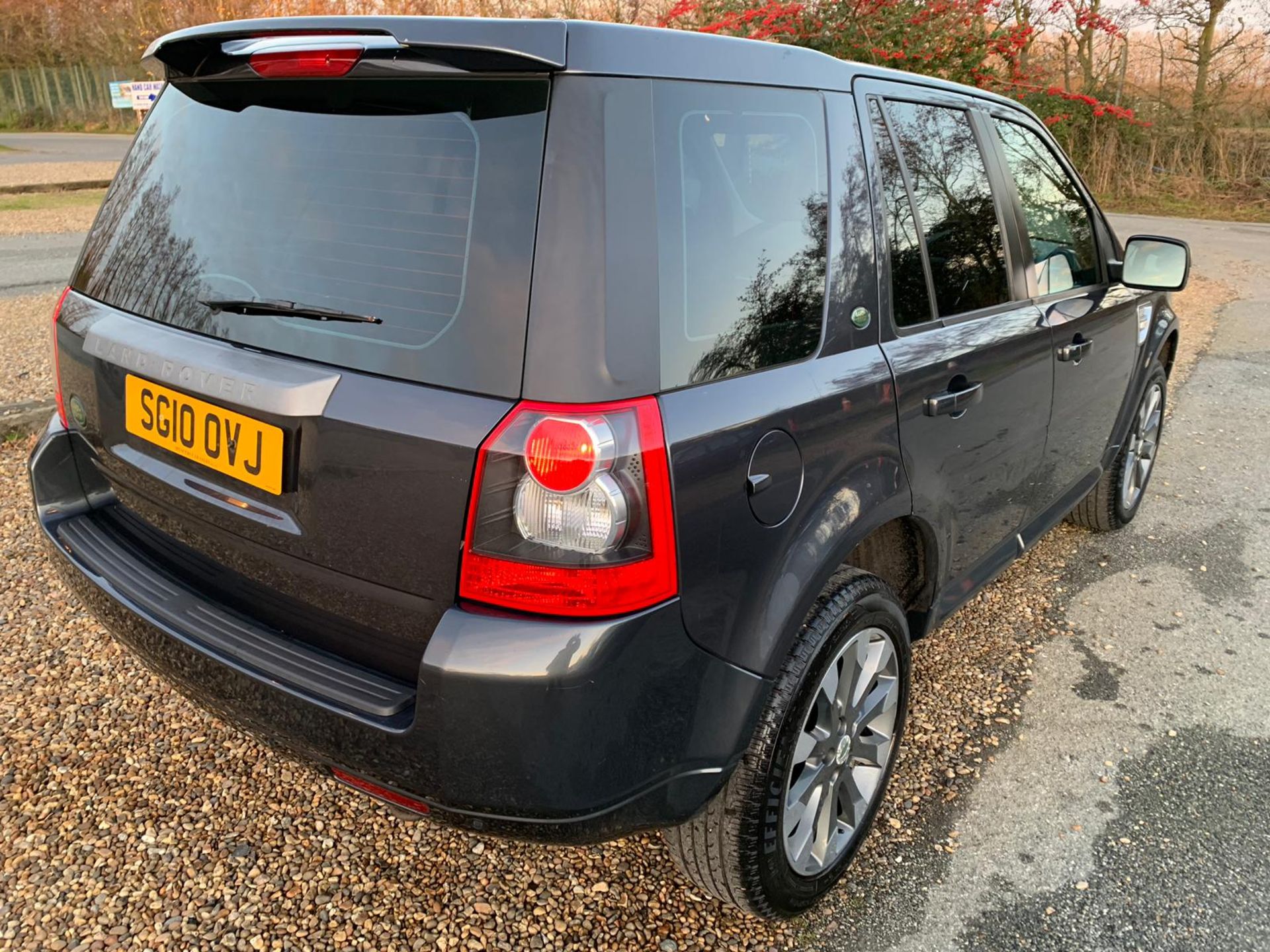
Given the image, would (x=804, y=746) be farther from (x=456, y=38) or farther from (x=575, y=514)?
(x=456, y=38)

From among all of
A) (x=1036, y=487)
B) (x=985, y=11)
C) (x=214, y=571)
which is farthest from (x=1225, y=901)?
(x=985, y=11)

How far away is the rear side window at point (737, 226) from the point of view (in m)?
1.54

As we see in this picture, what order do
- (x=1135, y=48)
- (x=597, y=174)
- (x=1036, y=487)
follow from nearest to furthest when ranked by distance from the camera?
1. (x=597, y=174)
2. (x=1036, y=487)
3. (x=1135, y=48)

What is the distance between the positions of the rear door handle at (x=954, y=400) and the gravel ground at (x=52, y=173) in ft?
56.4

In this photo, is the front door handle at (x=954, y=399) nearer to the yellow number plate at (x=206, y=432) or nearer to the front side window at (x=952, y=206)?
the front side window at (x=952, y=206)

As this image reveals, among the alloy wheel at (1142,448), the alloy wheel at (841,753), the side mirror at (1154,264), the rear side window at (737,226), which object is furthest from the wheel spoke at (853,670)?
the alloy wheel at (1142,448)

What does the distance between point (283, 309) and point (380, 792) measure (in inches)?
35.2

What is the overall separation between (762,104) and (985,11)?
10.6 meters

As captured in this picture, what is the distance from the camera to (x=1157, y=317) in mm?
3879

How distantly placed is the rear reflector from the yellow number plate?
54 cm

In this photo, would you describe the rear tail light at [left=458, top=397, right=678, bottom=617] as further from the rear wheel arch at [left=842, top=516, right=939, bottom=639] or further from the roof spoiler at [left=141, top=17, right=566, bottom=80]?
the rear wheel arch at [left=842, top=516, right=939, bottom=639]

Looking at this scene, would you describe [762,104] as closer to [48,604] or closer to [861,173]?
[861,173]

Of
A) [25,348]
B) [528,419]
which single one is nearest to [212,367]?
[528,419]

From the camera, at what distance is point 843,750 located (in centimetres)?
204
